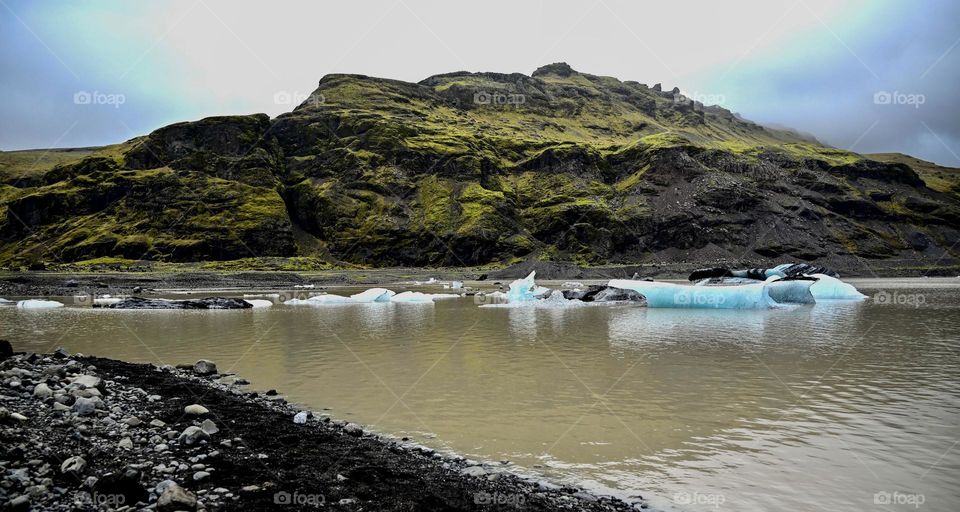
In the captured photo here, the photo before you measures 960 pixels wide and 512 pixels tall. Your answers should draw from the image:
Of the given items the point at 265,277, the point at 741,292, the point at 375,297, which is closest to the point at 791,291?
the point at 741,292

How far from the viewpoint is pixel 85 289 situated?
61.2m

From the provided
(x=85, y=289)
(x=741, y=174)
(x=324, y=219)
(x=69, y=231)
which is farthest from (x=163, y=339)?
(x=741, y=174)

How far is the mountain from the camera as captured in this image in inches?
4998

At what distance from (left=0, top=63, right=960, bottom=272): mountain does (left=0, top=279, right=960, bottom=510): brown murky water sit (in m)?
104

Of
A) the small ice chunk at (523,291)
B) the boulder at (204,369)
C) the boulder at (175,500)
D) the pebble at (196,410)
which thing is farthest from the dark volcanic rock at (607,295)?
the boulder at (175,500)

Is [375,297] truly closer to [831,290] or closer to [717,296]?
[717,296]

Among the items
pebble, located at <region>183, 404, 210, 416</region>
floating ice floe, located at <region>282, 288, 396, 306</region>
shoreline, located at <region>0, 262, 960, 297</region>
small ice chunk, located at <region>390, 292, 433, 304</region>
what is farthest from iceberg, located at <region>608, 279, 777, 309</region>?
shoreline, located at <region>0, 262, 960, 297</region>

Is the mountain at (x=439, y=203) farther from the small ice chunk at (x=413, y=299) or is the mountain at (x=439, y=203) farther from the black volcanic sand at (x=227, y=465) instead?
the black volcanic sand at (x=227, y=465)

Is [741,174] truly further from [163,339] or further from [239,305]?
[163,339]

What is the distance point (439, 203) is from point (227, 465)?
132915 millimetres

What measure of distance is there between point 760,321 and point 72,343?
29857 millimetres

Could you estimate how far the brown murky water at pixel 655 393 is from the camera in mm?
7234

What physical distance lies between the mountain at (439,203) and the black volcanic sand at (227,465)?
118 m

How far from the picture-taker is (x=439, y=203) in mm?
138875
